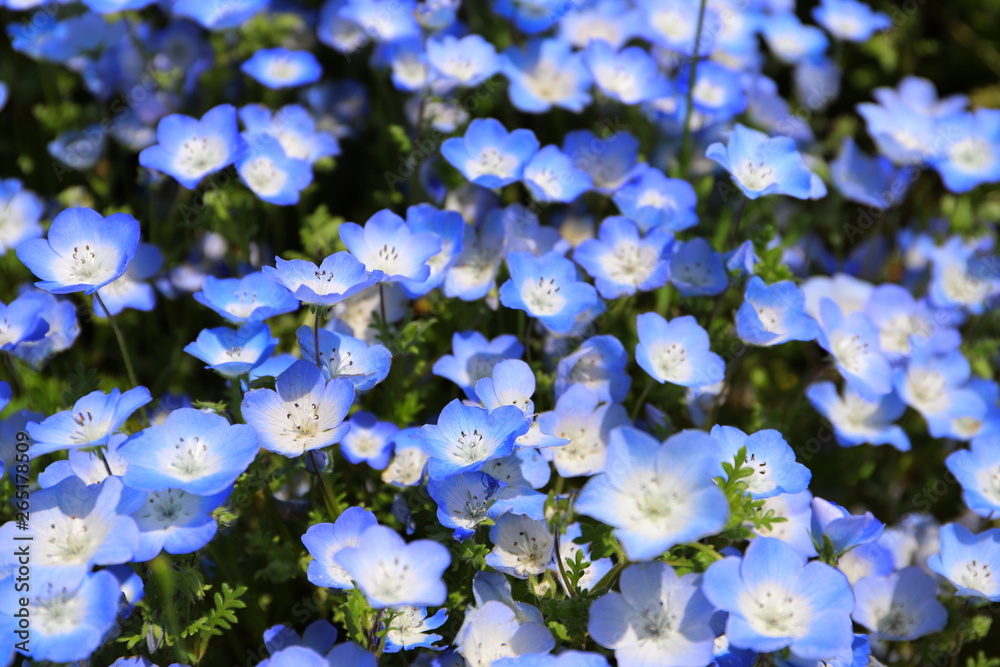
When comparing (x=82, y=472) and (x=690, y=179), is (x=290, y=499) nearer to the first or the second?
(x=82, y=472)

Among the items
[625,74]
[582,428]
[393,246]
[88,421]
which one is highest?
[625,74]

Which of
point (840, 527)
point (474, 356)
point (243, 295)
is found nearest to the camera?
point (840, 527)

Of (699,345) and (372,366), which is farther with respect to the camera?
(699,345)

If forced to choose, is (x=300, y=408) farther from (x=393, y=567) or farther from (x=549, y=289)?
(x=549, y=289)

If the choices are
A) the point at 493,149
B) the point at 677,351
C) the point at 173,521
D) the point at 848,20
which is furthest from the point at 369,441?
the point at 848,20

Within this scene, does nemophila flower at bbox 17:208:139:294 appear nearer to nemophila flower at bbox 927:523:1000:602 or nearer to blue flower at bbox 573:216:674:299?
blue flower at bbox 573:216:674:299

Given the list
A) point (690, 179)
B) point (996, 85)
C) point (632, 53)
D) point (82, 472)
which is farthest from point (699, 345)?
point (996, 85)

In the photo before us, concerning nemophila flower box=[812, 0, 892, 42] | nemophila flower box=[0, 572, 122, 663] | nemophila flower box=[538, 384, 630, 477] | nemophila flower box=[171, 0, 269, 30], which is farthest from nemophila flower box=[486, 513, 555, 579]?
nemophila flower box=[812, 0, 892, 42]

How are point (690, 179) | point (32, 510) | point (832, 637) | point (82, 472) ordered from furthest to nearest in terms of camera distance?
point (690, 179)
point (82, 472)
point (32, 510)
point (832, 637)
